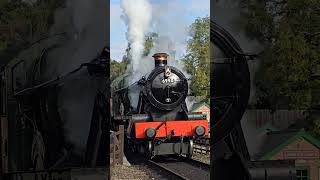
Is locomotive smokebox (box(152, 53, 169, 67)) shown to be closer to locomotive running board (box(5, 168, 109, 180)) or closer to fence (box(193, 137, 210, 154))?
fence (box(193, 137, 210, 154))

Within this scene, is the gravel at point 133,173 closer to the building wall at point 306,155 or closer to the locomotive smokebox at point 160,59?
the building wall at point 306,155

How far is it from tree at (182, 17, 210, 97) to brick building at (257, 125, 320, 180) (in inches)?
212

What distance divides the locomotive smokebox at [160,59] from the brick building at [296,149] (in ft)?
15.8

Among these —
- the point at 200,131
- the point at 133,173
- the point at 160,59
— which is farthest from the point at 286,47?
the point at 160,59

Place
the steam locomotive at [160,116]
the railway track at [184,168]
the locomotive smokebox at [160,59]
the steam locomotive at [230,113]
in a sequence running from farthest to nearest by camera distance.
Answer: the locomotive smokebox at [160,59], the steam locomotive at [160,116], the railway track at [184,168], the steam locomotive at [230,113]

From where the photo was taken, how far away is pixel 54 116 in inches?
216

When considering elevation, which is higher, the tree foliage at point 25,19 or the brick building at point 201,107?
the tree foliage at point 25,19

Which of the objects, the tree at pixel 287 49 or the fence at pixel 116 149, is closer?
the tree at pixel 287 49

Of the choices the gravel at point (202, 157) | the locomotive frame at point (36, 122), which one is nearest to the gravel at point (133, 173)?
the gravel at point (202, 157)

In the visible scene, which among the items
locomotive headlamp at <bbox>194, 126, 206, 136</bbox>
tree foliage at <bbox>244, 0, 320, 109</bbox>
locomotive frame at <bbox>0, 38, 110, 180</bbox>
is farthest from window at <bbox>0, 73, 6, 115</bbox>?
locomotive headlamp at <bbox>194, 126, 206, 136</bbox>

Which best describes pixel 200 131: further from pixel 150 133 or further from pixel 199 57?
pixel 199 57

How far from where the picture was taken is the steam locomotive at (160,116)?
8.93 metres

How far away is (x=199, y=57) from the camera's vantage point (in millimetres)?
12719

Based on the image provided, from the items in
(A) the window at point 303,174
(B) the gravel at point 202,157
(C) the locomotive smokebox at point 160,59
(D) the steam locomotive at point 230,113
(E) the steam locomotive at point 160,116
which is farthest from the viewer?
(C) the locomotive smokebox at point 160,59
